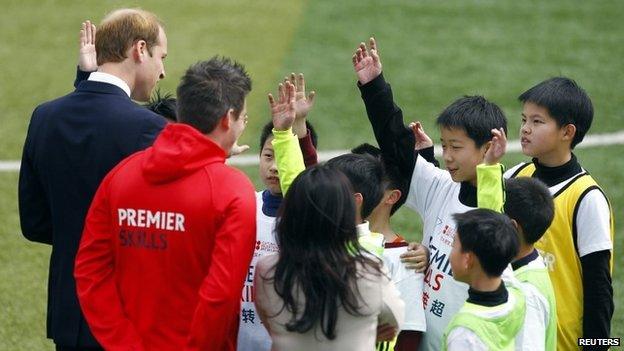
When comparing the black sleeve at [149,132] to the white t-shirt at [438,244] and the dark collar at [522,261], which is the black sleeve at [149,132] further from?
the dark collar at [522,261]

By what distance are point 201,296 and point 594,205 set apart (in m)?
1.89

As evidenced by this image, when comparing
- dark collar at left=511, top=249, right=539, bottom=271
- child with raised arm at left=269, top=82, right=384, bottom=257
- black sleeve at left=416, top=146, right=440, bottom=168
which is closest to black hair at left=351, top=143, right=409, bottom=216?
child with raised arm at left=269, top=82, right=384, bottom=257

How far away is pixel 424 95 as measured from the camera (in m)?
10.1

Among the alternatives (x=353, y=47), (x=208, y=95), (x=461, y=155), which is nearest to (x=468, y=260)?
(x=461, y=155)

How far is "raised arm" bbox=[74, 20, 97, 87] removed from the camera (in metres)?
4.35

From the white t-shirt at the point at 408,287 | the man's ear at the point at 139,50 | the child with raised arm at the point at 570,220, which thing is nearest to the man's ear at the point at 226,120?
the man's ear at the point at 139,50

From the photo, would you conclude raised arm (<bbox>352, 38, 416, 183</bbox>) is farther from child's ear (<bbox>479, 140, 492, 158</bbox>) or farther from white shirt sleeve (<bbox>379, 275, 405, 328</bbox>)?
white shirt sleeve (<bbox>379, 275, 405, 328</bbox>)

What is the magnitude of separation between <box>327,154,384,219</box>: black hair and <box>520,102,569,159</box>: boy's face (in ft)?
2.84

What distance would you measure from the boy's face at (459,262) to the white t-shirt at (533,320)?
27cm

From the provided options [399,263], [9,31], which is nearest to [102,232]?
[399,263]

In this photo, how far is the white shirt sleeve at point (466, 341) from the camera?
3592 millimetres

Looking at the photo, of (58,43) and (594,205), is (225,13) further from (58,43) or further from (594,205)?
(594,205)

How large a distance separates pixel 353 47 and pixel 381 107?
6.92 m

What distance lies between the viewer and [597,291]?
4.41 metres
